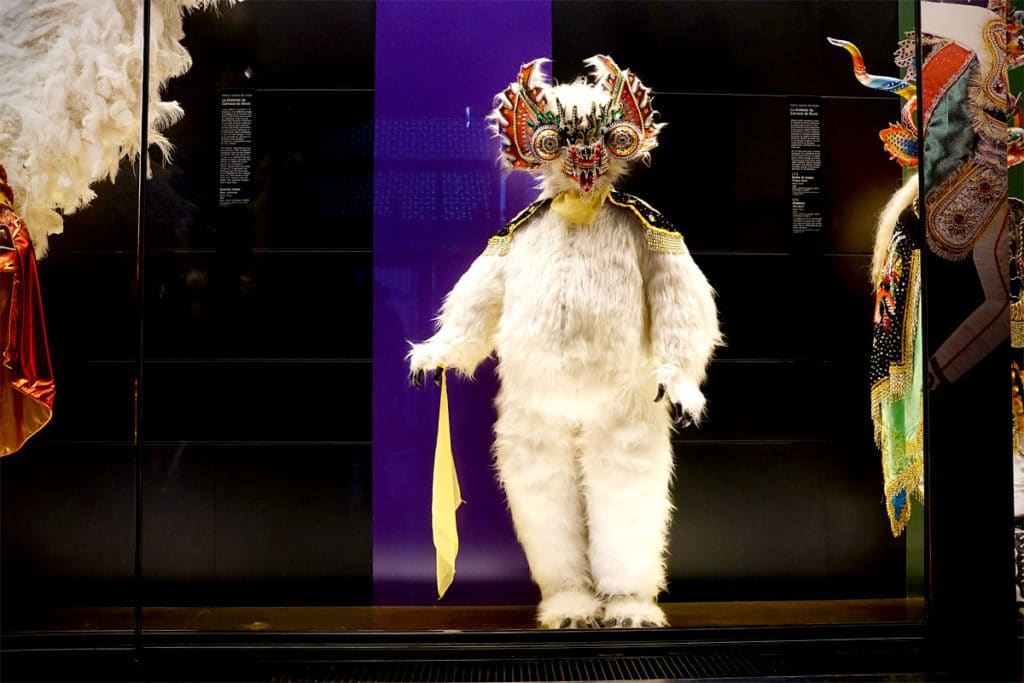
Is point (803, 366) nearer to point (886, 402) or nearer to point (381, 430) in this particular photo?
point (886, 402)

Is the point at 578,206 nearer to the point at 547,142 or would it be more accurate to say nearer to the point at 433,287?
the point at 547,142

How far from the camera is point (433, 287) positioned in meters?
2.67

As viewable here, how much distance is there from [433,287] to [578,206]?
60 centimetres

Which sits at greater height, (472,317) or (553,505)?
(472,317)

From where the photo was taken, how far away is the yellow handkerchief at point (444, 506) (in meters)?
2.40

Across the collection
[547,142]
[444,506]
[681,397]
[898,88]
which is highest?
[898,88]

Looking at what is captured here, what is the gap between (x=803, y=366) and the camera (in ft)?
8.90

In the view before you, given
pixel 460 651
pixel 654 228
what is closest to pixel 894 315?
pixel 654 228

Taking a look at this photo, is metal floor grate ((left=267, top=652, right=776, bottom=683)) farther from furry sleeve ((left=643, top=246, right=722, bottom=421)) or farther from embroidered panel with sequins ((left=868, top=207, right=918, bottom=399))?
embroidered panel with sequins ((left=868, top=207, right=918, bottom=399))

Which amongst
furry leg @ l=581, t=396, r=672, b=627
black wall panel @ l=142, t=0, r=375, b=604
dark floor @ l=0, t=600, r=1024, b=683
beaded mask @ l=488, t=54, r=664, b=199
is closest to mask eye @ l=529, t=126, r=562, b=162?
beaded mask @ l=488, t=54, r=664, b=199

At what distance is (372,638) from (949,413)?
184 centimetres

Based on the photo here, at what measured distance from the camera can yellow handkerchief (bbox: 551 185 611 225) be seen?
241 cm

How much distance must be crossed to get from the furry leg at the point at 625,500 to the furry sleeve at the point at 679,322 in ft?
0.62

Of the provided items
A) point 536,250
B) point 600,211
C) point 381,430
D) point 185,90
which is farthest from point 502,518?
point 185,90
